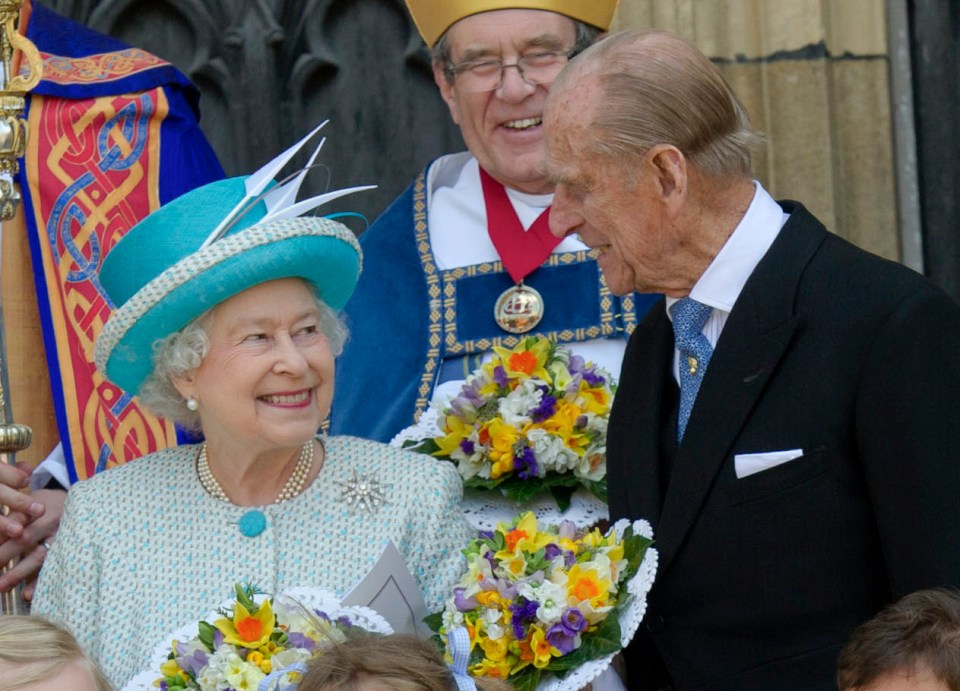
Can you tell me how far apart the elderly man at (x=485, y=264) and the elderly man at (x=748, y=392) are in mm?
1044

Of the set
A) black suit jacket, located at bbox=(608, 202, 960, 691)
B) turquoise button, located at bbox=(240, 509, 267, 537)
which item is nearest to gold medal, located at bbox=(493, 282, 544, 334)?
turquoise button, located at bbox=(240, 509, 267, 537)

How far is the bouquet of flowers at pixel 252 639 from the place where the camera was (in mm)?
3074

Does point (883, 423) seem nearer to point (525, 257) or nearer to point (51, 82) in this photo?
point (525, 257)

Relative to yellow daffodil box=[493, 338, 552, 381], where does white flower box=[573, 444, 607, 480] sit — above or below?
below

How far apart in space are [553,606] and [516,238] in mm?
1574

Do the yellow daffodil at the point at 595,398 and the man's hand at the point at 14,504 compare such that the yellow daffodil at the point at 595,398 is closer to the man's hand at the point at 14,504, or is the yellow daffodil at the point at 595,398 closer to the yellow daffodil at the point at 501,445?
the yellow daffodil at the point at 501,445

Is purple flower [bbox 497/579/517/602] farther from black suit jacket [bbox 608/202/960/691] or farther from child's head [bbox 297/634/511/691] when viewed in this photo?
child's head [bbox 297/634/511/691]

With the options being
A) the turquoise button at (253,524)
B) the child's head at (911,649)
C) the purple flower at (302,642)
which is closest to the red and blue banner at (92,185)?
the turquoise button at (253,524)

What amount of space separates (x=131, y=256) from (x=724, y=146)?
3.69 ft

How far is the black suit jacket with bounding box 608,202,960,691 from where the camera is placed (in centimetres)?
303

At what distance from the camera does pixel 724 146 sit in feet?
10.8

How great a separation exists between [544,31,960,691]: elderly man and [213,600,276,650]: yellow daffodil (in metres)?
0.68

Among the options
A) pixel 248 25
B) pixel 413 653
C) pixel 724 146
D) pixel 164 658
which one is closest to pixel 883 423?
pixel 724 146

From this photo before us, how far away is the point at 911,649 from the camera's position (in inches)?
108
